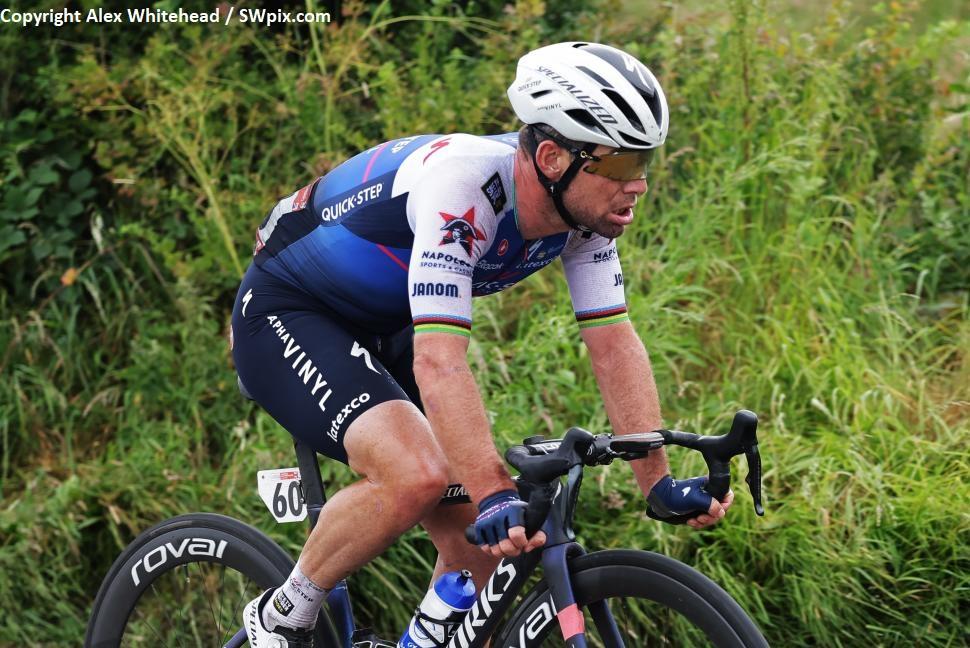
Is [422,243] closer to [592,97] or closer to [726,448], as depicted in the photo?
[592,97]

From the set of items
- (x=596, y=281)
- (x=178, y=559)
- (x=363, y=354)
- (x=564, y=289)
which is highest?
(x=596, y=281)

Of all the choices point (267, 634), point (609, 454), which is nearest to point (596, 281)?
point (609, 454)

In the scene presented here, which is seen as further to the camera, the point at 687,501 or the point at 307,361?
the point at 307,361

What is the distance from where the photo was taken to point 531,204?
2.95m

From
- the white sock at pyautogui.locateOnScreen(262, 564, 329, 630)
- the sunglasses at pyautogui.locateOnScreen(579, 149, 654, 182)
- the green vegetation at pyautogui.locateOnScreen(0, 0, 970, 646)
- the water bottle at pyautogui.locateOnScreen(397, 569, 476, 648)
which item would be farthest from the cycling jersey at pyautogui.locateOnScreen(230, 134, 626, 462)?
the green vegetation at pyautogui.locateOnScreen(0, 0, 970, 646)

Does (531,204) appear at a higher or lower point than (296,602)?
higher

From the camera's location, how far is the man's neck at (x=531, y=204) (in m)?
2.92

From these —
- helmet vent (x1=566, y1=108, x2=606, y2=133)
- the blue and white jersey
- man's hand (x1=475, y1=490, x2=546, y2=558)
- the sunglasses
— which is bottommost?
man's hand (x1=475, y1=490, x2=546, y2=558)

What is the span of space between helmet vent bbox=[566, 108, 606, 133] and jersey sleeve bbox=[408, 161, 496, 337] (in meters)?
0.27

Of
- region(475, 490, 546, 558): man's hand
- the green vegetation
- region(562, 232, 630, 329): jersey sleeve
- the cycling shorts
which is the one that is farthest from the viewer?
the green vegetation

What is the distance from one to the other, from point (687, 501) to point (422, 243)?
2.86ft

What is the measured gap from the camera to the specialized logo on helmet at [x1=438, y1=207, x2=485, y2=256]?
2.79m

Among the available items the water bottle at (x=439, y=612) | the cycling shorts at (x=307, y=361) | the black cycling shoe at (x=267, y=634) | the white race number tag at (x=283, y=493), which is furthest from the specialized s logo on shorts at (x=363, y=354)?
the black cycling shoe at (x=267, y=634)

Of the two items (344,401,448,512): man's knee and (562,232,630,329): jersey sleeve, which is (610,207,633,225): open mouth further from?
(344,401,448,512): man's knee
